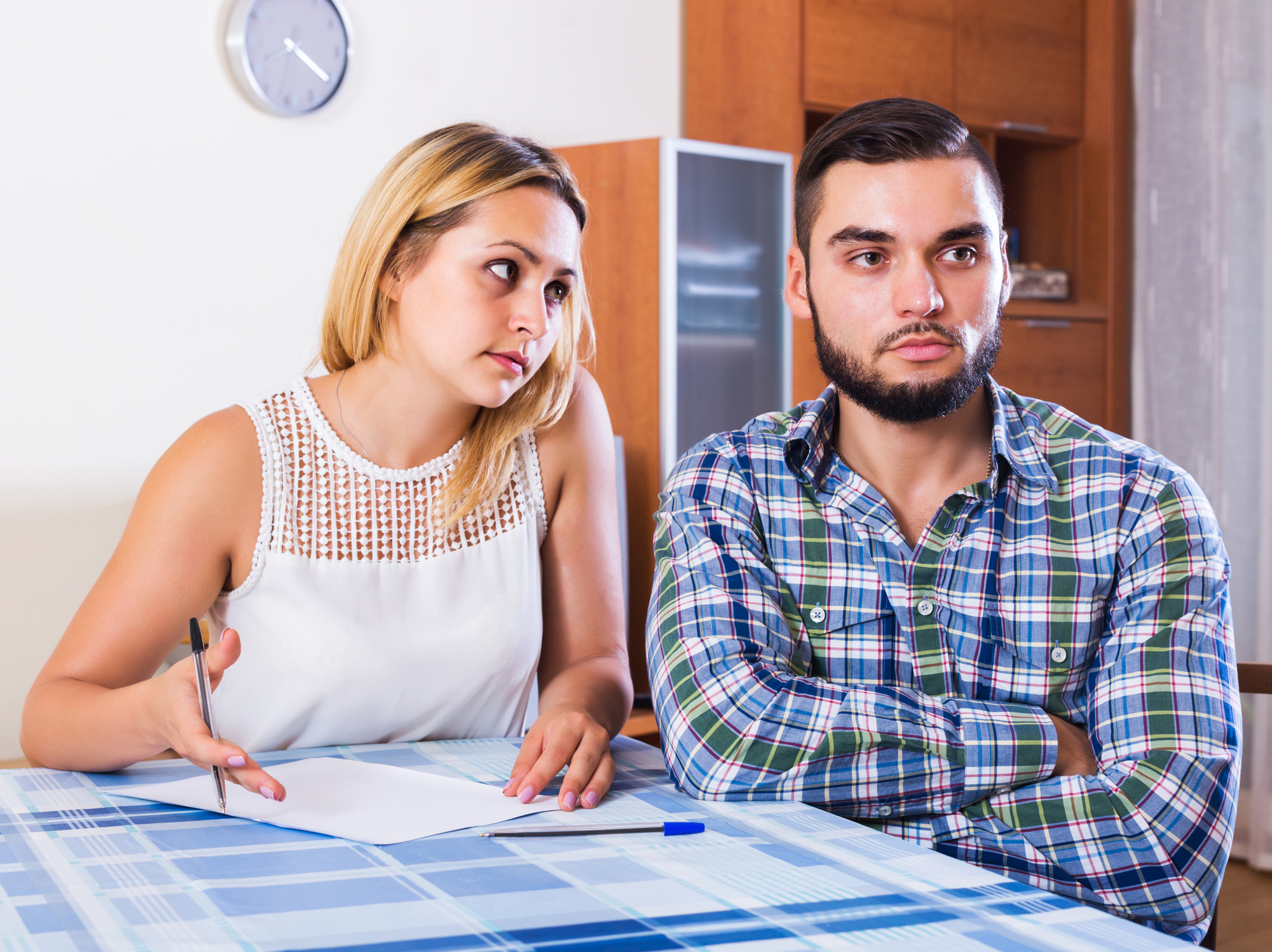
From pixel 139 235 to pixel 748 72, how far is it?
65.4 inches

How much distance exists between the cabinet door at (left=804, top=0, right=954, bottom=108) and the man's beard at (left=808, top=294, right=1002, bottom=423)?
89.6 inches

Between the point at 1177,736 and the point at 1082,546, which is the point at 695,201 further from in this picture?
the point at 1177,736

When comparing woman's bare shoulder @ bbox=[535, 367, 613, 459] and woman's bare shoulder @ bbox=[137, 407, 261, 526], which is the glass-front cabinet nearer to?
woman's bare shoulder @ bbox=[535, 367, 613, 459]

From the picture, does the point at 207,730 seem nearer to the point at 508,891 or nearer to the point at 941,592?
the point at 508,891

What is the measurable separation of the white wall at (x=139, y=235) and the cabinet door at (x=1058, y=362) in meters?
1.76

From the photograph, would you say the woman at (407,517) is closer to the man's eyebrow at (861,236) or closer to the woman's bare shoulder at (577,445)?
the woman's bare shoulder at (577,445)

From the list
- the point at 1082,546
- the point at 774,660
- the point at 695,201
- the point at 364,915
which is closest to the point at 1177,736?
the point at 1082,546

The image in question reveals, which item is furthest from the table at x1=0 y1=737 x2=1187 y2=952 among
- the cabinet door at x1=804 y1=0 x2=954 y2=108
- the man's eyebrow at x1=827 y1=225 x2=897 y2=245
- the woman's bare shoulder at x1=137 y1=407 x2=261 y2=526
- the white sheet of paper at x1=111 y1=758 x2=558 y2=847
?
the cabinet door at x1=804 y1=0 x2=954 y2=108

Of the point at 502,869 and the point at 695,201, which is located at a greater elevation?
the point at 695,201

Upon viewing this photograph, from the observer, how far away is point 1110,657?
1.18 metres

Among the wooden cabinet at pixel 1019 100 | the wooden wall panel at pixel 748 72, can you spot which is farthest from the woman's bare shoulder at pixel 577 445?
the wooden wall panel at pixel 748 72

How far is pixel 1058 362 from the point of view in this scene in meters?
3.75

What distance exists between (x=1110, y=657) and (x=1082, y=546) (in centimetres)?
12

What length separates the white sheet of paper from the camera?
36.6 inches
